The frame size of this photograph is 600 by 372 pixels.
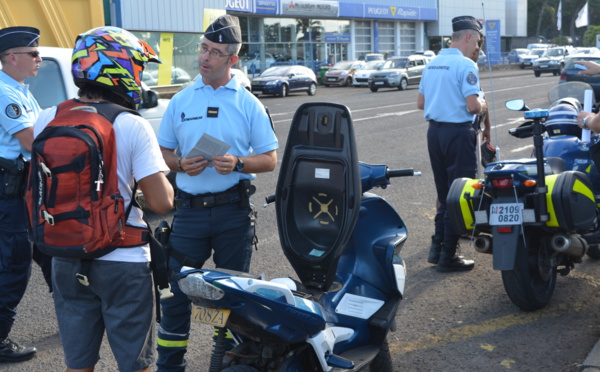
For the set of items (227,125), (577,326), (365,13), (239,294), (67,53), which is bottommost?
(577,326)

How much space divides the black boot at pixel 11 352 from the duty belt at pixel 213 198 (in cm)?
Result: 149

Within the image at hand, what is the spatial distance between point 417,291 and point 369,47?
52151 mm

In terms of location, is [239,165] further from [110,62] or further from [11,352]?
[11,352]

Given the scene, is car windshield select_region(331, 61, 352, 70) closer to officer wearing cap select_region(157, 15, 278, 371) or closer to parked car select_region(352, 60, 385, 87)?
parked car select_region(352, 60, 385, 87)

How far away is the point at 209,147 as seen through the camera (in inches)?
142

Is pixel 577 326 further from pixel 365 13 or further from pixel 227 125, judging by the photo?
pixel 365 13

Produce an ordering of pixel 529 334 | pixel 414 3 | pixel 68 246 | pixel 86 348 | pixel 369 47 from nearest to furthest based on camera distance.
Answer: pixel 68 246
pixel 86 348
pixel 529 334
pixel 369 47
pixel 414 3

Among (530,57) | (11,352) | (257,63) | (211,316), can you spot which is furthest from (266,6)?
(211,316)

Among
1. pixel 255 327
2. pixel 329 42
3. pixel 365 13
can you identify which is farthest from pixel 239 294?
pixel 365 13

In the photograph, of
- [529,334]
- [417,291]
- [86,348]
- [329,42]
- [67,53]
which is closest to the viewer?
[86,348]

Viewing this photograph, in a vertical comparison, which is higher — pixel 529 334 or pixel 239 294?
pixel 239 294

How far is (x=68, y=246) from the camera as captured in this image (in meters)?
2.74

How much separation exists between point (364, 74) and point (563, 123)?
30307mm

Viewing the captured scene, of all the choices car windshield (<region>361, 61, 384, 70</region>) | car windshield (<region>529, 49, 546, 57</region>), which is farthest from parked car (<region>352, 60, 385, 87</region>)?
car windshield (<region>529, 49, 546, 57</region>)
